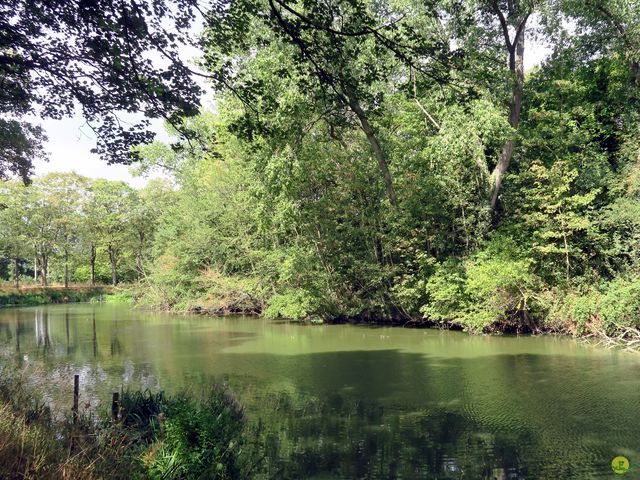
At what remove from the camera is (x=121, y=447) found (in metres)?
4.50

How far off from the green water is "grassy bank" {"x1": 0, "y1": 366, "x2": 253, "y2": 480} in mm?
643

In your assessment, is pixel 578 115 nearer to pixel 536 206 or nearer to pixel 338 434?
pixel 536 206

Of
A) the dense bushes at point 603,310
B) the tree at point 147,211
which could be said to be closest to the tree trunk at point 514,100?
the dense bushes at point 603,310

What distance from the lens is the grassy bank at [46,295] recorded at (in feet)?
112

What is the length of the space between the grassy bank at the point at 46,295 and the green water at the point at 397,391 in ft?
66.5

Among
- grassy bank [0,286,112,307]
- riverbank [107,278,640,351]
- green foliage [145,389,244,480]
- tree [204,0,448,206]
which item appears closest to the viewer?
tree [204,0,448,206]

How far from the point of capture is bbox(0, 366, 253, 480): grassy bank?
3721mm

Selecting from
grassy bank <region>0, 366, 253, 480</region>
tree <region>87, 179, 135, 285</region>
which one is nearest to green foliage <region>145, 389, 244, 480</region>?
grassy bank <region>0, 366, 253, 480</region>

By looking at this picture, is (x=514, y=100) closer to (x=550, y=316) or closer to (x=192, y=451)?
(x=550, y=316)

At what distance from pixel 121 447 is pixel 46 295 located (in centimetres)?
3667

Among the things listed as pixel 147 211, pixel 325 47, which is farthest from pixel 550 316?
pixel 147 211

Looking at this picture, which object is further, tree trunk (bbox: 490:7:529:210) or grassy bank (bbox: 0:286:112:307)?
grassy bank (bbox: 0:286:112:307)

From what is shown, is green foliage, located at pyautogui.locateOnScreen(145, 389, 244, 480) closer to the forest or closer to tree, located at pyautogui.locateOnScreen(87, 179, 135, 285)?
the forest

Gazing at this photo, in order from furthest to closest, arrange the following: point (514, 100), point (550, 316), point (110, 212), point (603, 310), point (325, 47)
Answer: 1. point (110, 212)
2. point (514, 100)
3. point (550, 316)
4. point (603, 310)
5. point (325, 47)
